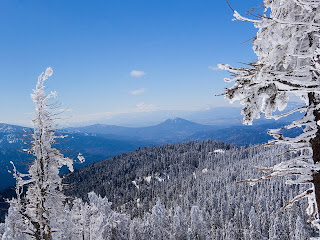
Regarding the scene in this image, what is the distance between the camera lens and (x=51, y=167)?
11.0 metres

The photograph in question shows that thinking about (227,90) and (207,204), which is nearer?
(227,90)

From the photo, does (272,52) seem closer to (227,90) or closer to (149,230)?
(227,90)

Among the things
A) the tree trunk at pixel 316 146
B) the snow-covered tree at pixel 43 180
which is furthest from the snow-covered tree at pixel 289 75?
the snow-covered tree at pixel 43 180

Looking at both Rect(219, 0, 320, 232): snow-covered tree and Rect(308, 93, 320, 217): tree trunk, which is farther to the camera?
Rect(308, 93, 320, 217): tree trunk

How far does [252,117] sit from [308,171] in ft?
4.61

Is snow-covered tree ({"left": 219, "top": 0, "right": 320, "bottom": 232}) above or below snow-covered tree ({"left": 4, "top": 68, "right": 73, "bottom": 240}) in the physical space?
above

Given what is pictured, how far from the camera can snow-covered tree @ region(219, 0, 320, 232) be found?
380 centimetres

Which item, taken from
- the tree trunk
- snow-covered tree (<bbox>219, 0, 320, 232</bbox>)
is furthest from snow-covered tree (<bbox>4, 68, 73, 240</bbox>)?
the tree trunk

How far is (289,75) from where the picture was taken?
3910 mm

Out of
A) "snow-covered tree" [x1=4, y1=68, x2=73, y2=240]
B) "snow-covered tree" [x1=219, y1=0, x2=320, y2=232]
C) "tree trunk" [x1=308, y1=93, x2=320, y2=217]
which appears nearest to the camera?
"snow-covered tree" [x1=219, y1=0, x2=320, y2=232]

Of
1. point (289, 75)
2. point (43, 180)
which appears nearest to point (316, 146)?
point (289, 75)

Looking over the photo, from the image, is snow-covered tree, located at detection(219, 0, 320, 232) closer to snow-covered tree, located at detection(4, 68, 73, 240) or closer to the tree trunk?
the tree trunk

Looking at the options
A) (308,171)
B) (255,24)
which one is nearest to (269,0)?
(255,24)

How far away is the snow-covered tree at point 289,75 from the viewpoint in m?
3.80
